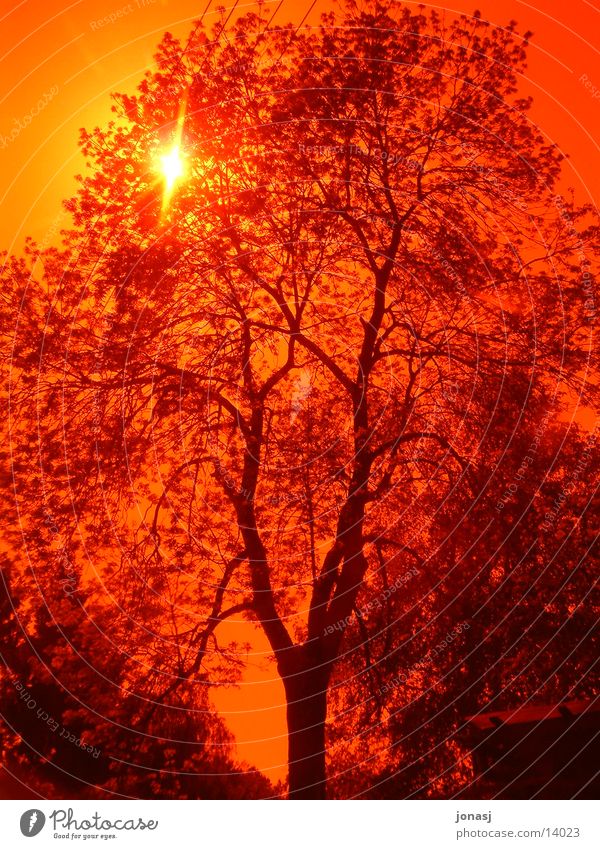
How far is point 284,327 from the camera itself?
14.7 metres

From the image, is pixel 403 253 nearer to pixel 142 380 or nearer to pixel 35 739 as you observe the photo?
pixel 142 380

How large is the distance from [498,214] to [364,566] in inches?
250

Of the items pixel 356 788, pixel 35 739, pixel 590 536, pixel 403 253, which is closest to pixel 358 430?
pixel 403 253

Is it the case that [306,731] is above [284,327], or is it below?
below

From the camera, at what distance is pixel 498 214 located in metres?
14.0

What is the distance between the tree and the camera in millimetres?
13047

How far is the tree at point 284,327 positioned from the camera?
42.8 ft

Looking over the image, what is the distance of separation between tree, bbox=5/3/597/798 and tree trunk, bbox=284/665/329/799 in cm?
4

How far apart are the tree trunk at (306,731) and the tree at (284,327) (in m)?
0.04

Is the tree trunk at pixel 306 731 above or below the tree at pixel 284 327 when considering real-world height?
below

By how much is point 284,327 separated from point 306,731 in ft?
22.1

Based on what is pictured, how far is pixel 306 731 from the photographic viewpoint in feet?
42.5

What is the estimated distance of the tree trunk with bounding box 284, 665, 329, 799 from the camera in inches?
493

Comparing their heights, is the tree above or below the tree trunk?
above
